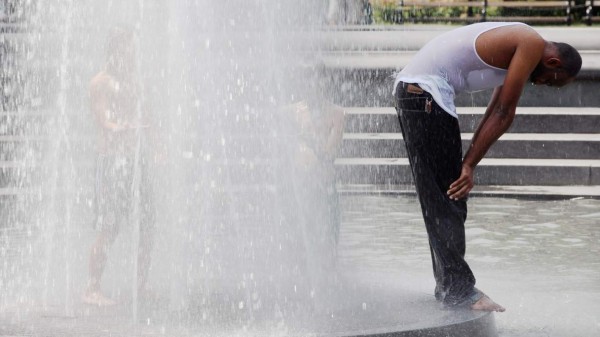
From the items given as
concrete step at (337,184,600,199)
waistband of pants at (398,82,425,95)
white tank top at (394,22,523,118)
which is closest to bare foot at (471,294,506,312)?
white tank top at (394,22,523,118)

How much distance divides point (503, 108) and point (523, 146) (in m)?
7.03

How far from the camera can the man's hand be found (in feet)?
18.1

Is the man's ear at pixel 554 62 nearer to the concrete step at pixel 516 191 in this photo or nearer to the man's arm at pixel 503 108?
the man's arm at pixel 503 108

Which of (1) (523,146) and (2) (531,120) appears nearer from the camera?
(1) (523,146)

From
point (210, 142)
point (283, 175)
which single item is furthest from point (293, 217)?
point (210, 142)

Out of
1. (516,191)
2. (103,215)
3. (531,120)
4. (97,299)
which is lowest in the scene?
(516,191)

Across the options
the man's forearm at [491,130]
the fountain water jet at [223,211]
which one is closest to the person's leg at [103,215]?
the fountain water jet at [223,211]

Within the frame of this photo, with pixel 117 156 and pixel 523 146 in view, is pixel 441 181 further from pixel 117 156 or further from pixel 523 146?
pixel 523 146

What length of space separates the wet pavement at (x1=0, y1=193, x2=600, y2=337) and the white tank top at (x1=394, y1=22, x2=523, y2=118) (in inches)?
40.2

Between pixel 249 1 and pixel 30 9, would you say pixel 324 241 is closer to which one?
pixel 249 1

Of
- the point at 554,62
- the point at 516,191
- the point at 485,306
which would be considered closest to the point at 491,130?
the point at 554,62

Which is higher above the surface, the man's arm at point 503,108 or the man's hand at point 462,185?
the man's arm at point 503,108

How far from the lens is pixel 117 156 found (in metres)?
6.13

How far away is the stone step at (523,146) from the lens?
12172 millimetres
